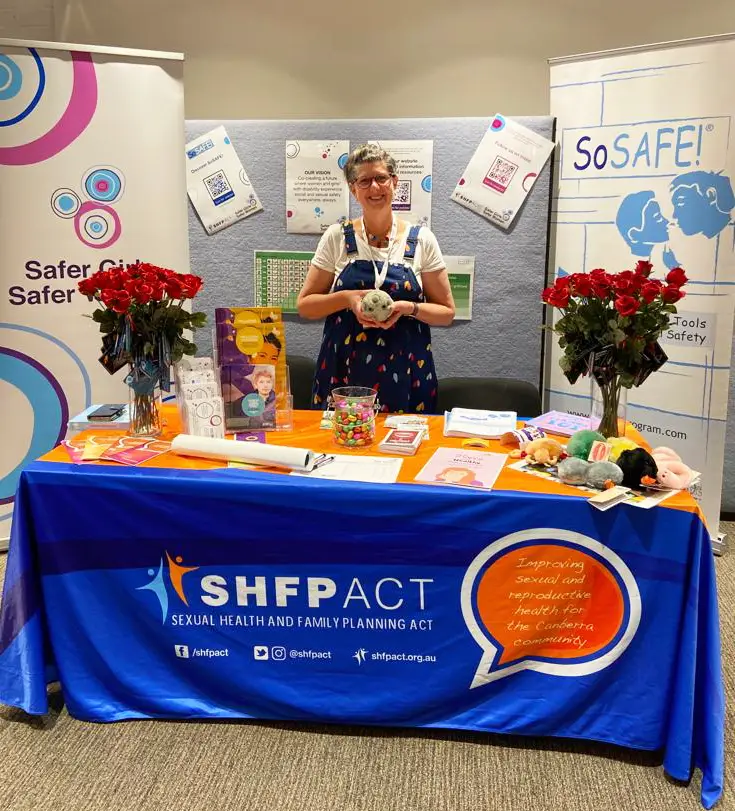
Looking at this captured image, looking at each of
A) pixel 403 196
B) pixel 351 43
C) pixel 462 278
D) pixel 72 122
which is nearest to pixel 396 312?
pixel 462 278

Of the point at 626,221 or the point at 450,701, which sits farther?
the point at 626,221

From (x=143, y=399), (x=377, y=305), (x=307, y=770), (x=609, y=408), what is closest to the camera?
(x=307, y=770)

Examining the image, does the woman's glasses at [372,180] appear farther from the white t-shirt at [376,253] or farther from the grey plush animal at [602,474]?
the grey plush animal at [602,474]

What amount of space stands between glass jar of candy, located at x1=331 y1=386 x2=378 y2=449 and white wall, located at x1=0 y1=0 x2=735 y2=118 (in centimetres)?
281

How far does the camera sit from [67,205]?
2.94 m

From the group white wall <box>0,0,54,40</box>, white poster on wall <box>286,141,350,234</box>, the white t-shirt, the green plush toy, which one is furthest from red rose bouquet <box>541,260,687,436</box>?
white wall <box>0,0,54,40</box>

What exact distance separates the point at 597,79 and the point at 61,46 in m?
2.20

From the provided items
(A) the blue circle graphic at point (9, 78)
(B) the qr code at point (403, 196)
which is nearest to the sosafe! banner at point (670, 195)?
(B) the qr code at point (403, 196)

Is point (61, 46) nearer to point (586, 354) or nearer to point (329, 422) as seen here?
point (329, 422)

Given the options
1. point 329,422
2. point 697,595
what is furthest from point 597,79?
point 697,595

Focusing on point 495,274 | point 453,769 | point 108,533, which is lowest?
point 453,769

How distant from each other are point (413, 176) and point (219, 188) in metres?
0.99

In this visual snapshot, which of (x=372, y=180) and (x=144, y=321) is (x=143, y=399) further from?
(x=372, y=180)

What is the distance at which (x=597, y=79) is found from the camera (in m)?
3.24
